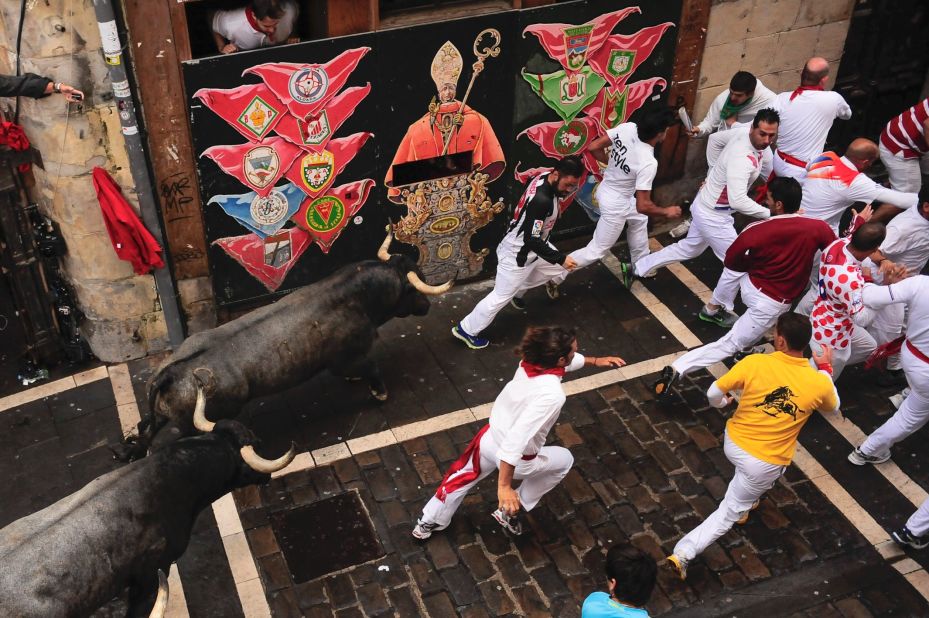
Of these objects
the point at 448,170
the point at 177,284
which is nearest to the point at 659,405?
the point at 448,170

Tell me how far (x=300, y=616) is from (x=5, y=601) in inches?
85.3

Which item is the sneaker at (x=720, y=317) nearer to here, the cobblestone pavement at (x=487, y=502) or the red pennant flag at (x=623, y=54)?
the cobblestone pavement at (x=487, y=502)

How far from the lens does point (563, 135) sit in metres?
10.5

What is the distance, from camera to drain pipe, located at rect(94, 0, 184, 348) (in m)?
7.76

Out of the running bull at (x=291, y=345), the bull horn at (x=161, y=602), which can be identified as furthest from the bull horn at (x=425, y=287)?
the bull horn at (x=161, y=602)

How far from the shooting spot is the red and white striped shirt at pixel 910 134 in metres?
10.9

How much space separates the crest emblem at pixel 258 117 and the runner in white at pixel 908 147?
702cm

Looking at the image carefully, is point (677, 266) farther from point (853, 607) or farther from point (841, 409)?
point (853, 607)

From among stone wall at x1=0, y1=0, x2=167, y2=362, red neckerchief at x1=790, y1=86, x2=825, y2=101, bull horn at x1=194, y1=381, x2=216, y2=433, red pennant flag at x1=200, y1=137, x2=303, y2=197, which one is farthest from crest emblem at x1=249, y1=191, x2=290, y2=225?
red neckerchief at x1=790, y1=86, x2=825, y2=101

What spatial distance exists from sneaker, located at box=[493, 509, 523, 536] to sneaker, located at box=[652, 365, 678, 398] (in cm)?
210

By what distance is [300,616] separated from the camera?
7.40 m

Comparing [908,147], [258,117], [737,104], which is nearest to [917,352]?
[737,104]

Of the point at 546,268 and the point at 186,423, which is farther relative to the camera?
the point at 546,268

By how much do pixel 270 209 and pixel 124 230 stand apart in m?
1.41
